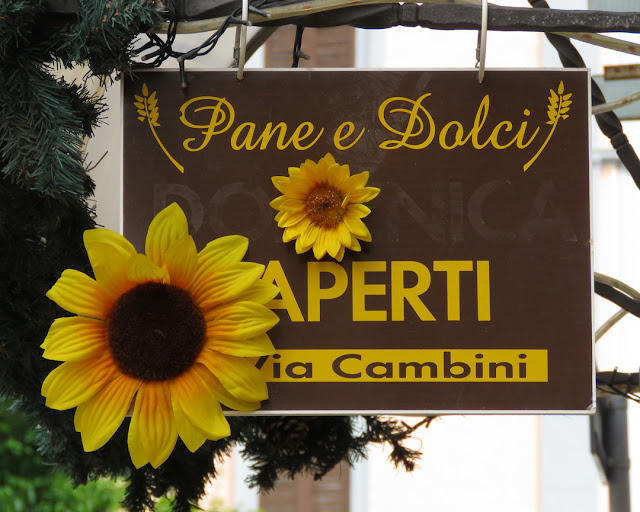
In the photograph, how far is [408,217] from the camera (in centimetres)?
98

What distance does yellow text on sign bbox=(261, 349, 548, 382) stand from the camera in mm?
959

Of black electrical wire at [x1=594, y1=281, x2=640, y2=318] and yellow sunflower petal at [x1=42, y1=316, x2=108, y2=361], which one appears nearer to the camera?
yellow sunflower petal at [x1=42, y1=316, x2=108, y2=361]

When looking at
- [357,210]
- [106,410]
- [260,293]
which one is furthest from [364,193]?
[106,410]

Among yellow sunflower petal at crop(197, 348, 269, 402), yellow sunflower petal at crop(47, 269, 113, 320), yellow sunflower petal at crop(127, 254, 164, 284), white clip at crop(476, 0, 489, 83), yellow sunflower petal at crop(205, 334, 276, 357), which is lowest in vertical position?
yellow sunflower petal at crop(197, 348, 269, 402)

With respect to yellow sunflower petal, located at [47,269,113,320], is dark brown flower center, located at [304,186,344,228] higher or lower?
higher

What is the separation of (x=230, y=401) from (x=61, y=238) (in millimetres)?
377

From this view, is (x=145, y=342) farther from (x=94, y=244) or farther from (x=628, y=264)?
(x=628, y=264)

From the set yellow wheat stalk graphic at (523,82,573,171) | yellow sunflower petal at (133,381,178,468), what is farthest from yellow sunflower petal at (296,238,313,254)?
yellow wheat stalk graphic at (523,82,573,171)

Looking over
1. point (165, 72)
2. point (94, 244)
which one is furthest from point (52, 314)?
point (165, 72)

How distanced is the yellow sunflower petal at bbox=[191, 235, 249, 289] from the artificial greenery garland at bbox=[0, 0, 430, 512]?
160mm

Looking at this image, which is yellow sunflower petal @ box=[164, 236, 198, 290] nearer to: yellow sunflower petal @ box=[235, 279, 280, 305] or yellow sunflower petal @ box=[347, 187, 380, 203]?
yellow sunflower petal @ box=[235, 279, 280, 305]

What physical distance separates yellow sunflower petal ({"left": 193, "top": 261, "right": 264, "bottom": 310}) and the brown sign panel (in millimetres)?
33

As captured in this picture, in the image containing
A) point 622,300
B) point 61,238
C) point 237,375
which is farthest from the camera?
point 622,300

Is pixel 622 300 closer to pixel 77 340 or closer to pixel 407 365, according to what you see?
pixel 407 365
